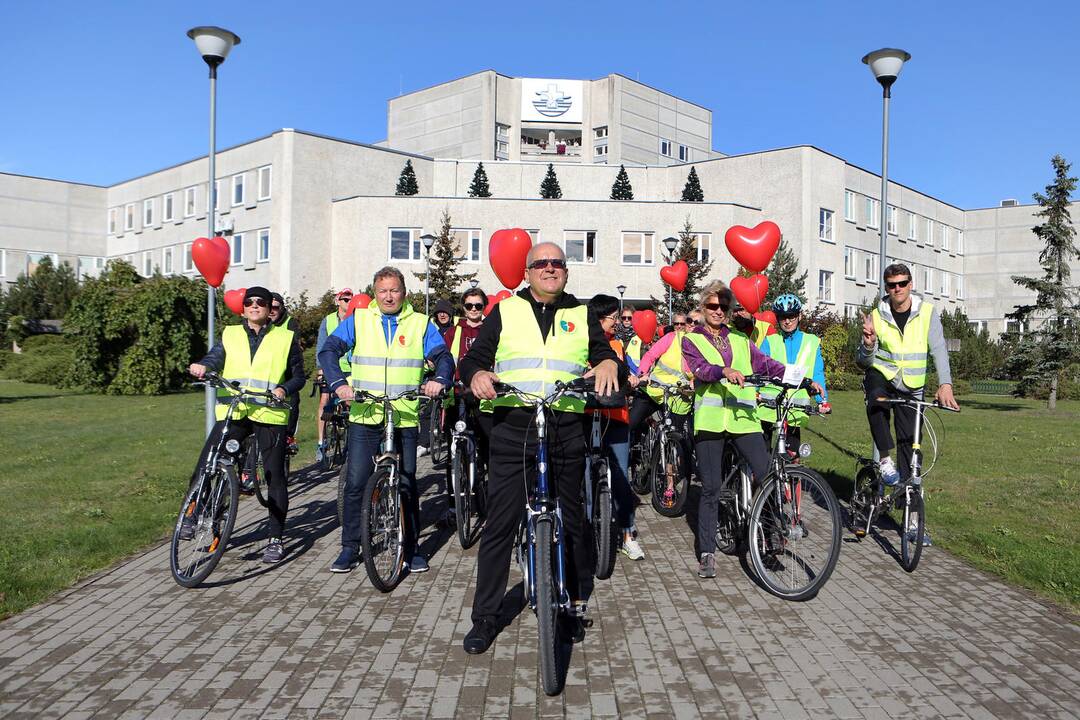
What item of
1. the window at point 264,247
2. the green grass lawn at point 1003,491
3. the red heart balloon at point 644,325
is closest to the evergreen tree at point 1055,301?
the green grass lawn at point 1003,491

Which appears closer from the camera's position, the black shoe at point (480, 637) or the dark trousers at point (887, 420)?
the black shoe at point (480, 637)

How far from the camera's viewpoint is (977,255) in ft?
219

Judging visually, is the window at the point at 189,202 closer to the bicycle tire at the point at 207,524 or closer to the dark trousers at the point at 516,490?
the bicycle tire at the point at 207,524

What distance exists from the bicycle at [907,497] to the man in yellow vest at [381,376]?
3483 mm

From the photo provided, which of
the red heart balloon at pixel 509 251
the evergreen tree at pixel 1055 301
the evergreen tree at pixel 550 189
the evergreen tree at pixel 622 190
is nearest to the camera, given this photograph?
the red heart balloon at pixel 509 251

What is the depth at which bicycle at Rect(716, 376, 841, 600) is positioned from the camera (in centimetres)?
564

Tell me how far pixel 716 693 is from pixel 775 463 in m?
2.06

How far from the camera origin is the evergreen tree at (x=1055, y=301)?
92.7ft

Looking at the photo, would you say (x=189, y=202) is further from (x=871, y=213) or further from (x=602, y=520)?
(x=602, y=520)

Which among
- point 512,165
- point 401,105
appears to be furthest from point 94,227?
point 512,165

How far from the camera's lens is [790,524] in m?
5.80

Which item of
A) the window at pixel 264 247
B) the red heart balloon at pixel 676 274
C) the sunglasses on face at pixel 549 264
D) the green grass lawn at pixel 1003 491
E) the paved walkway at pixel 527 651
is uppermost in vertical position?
the window at pixel 264 247

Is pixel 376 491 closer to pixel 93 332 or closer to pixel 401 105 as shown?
pixel 93 332

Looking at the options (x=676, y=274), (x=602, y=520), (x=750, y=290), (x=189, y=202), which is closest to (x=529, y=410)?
(x=602, y=520)
